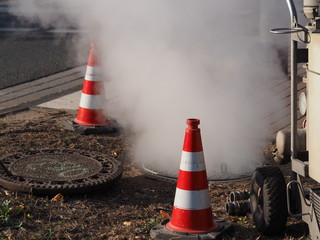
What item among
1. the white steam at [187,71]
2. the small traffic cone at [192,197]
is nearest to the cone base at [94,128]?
the white steam at [187,71]

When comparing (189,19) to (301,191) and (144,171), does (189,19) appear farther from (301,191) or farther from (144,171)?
(301,191)

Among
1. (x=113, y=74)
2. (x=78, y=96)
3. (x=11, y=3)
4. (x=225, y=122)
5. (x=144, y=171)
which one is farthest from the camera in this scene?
(x=11, y=3)

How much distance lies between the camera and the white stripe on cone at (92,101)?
7.27 metres

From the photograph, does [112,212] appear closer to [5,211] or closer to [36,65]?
[5,211]

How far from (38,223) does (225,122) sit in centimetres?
226

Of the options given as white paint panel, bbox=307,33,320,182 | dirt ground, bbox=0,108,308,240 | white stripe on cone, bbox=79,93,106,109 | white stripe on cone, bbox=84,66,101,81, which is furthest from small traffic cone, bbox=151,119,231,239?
white stripe on cone, bbox=84,66,101,81

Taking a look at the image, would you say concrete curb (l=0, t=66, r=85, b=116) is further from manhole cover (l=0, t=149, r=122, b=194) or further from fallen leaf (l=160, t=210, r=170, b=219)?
fallen leaf (l=160, t=210, r=170, b=219)

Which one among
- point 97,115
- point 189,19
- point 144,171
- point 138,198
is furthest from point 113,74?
point 138,198

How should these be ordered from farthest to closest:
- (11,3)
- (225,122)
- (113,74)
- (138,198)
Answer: (11,3)
(113,74)
(225,122)
(138,198)

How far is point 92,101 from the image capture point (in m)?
7.30

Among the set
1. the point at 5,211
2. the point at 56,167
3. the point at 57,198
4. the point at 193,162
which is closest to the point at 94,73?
the point at 56,167

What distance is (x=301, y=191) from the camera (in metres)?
4.52

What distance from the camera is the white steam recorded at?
6.46 metres

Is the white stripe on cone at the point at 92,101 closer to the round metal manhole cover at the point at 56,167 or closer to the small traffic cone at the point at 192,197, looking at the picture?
the round metal manhole cover at the point at 56,167
